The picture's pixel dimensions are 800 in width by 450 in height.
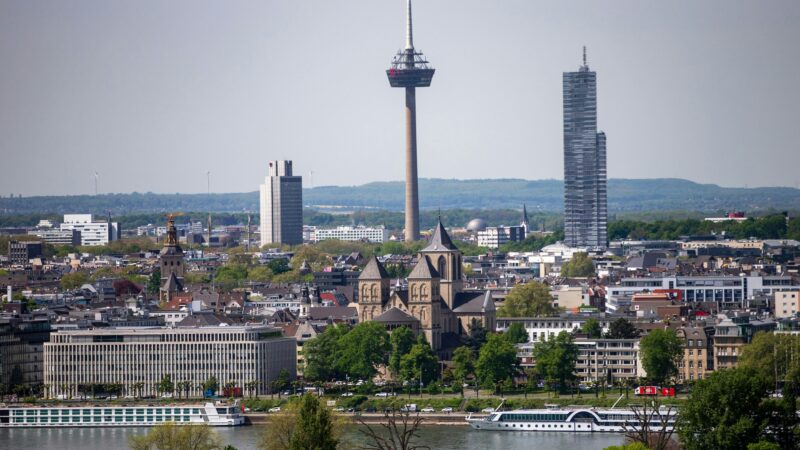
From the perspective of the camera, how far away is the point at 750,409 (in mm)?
50750

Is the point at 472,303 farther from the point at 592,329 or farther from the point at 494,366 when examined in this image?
the point at 494,366

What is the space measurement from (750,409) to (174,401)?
26805 millimetres

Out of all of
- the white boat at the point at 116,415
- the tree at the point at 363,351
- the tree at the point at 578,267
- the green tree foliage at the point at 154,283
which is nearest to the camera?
the white boat at the point at 116,415

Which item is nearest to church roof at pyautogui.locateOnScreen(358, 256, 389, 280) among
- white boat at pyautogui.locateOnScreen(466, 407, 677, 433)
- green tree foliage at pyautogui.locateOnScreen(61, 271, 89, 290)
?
white boat at pyautogui.locateOnScreen(466, 407, 677, 433)

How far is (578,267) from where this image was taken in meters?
125

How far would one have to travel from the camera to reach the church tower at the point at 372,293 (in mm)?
83000

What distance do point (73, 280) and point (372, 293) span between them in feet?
143

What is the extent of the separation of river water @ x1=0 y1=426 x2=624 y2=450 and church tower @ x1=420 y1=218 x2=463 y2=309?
1686cm

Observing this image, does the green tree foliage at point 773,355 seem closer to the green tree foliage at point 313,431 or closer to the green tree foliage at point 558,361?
the green tree foliage at point 558,361

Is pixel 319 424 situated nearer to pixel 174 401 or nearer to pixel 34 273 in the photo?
pixel 174 401

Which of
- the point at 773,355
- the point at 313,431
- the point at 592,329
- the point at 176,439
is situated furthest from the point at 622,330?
the point at 313,431

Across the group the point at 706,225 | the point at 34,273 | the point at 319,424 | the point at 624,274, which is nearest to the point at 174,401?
the point at 319,424

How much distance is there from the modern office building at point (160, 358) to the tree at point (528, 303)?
57.1 feet

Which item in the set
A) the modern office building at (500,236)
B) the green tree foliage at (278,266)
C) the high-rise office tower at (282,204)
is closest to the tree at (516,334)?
the green tree foliage at (278,266)
